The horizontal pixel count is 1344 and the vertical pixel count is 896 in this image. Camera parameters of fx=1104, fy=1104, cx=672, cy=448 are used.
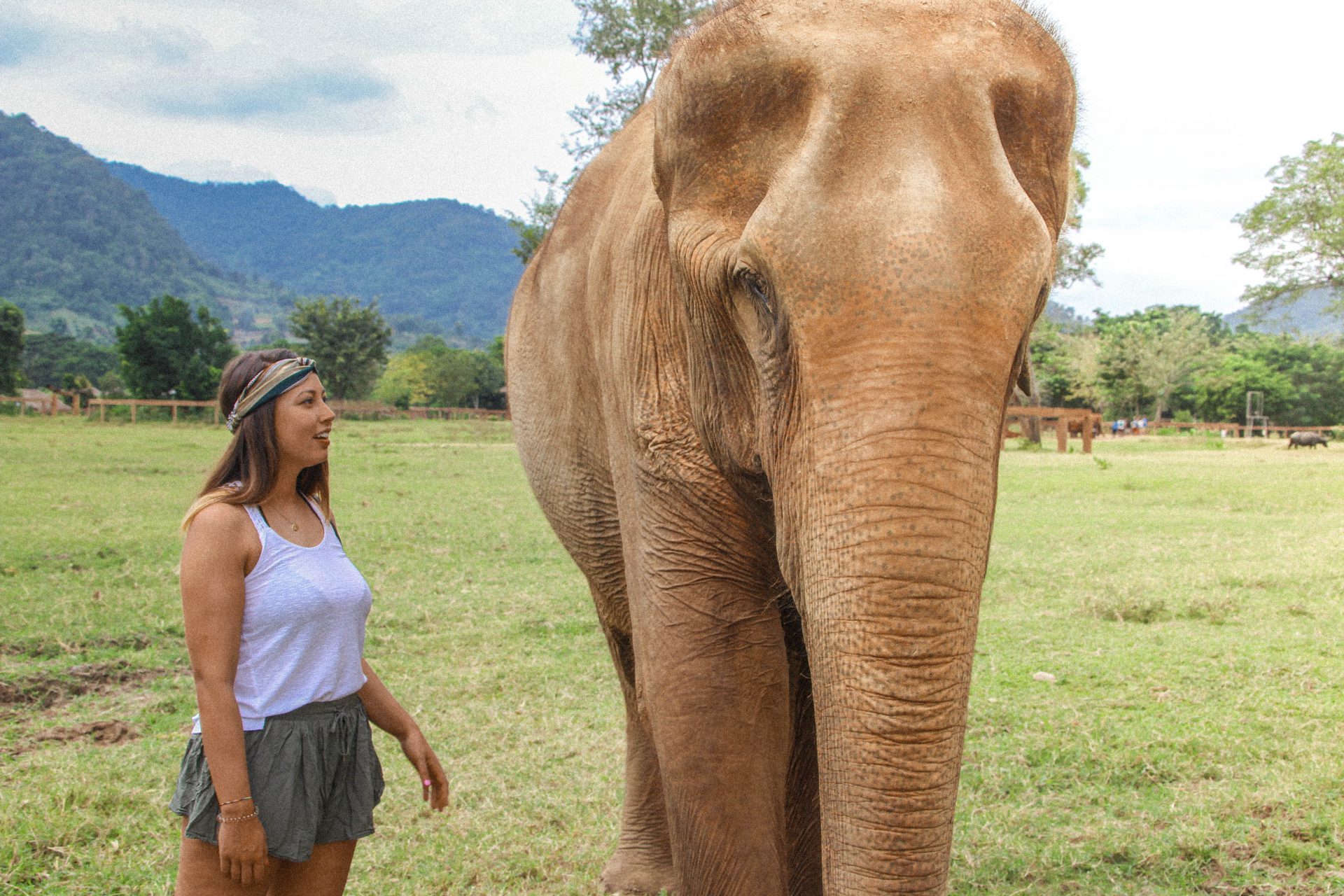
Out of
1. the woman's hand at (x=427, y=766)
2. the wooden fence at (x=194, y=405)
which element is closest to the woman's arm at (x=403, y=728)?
the woman's hand at (x=427, y=766)

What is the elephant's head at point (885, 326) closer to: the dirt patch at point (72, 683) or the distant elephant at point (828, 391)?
the distant elephant at point (828, 391)

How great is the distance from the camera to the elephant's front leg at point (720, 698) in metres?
2.59

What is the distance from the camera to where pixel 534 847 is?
13.6 ft

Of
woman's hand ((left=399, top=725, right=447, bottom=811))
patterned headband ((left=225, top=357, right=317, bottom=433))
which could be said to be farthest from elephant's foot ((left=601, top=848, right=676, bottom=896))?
patterned headband ((left=225, top=357, right=317, bottom=433))

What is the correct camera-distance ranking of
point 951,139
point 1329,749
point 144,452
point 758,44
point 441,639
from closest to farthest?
point 951,139 → point 758,44 → point 1329,749 → point 441,639 → point 144,452

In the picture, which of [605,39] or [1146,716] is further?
[605,39]

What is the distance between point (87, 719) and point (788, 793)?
392 cm

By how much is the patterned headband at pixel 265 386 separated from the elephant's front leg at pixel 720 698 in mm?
896

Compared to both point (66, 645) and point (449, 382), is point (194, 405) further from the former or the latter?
point (449, 382)

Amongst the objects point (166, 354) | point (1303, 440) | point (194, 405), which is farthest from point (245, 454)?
point (166, 354)

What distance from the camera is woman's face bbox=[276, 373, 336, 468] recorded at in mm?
2455

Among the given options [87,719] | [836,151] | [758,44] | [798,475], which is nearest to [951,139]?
[836,151]

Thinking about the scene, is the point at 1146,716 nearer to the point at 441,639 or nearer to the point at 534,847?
the point at 534,847

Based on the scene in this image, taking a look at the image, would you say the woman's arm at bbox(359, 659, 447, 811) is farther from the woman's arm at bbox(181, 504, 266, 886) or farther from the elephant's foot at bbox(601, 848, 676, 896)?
the elephant's foot at bbox(601, 848, 676, 896)
